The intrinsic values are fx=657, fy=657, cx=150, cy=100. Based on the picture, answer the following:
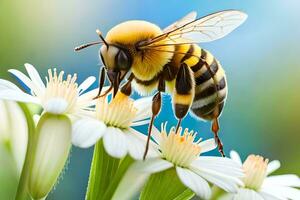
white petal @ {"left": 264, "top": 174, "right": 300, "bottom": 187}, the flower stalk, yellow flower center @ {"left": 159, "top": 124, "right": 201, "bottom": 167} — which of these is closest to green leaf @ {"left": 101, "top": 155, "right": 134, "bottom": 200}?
the flower stalk

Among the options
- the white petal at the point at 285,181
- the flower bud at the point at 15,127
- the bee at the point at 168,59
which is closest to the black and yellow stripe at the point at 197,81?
the bee at the point at 168,59

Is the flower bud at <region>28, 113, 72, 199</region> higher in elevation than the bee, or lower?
lower

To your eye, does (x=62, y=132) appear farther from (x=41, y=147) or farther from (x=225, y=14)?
(x=225, y=14)

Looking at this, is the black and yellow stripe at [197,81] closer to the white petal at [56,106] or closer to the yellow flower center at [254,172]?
the yellow flower center at [254,172]

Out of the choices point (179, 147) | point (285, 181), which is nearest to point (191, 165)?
point (179, 147)

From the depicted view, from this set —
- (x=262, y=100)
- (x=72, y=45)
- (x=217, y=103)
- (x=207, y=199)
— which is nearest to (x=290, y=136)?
(x=262, y=100)

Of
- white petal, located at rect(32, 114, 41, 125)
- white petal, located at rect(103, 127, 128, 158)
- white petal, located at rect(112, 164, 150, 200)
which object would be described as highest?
white petal, located at rect(32, 114, 41, 125)

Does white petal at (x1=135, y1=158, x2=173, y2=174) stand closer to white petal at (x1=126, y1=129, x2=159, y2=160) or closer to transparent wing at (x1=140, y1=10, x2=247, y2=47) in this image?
white petal at (x1=126, y1=129, x2=159, y2=160)
